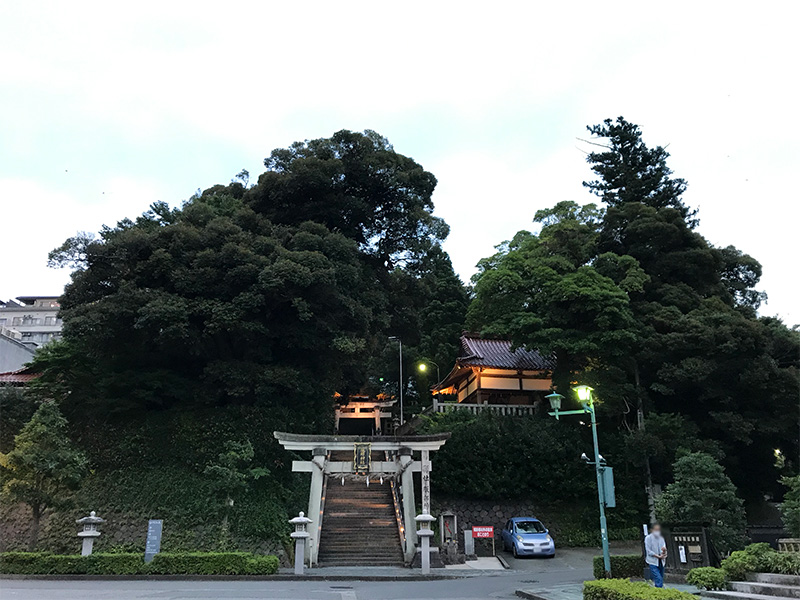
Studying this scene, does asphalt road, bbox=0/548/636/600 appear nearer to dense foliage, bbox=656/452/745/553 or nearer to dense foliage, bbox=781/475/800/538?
dense foliage, bbox=656/452/745/553

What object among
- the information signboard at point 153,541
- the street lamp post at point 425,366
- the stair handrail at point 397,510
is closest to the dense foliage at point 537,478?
the stair handrail at point 397,510

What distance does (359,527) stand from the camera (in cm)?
2197

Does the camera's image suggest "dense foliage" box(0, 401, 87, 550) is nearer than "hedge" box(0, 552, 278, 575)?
No

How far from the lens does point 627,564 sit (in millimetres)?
15195

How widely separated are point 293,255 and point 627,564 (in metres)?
16.2

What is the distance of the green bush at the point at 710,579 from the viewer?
11.7 m

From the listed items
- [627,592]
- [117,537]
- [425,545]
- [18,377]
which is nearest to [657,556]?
[627,592]

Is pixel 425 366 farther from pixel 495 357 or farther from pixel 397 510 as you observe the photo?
pixel 397 510

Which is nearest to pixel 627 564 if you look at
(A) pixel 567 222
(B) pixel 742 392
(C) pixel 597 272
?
(B) pixel 742 392

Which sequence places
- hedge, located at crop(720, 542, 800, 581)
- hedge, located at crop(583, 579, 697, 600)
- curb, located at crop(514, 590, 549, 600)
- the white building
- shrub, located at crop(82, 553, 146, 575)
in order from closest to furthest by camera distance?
hedge, located at crop(583, 579, 697, 600), hedge, located at crop(720, 542, 800, 581), curb, located at crop(514, 590, 549, 600), shrub, located at crop(82, 553, 146, 575), the white building

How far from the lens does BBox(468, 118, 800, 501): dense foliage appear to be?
Result: 23875 millimetres

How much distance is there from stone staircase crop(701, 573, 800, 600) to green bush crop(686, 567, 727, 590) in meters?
0.18

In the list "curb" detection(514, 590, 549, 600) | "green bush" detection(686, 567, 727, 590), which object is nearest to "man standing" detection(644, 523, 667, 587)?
"green bush" detection(686, 567, 727, 590)

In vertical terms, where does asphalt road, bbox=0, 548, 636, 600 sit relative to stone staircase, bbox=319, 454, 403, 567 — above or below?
below
